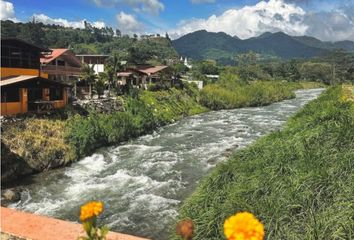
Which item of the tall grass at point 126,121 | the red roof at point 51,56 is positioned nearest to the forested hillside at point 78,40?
the red roof at point 51,56

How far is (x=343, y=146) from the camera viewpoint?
14.1 metres

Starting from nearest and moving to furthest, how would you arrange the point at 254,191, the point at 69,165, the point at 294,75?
the point at 254,191 < the point at 69,165 < the point at 294,75

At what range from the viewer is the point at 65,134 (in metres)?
26.4

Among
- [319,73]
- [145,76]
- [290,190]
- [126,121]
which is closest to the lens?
[290,190]

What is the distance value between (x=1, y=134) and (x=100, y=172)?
258 inches

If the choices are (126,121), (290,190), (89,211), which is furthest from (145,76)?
(89,211)

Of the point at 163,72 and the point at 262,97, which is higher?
the point at 163,72

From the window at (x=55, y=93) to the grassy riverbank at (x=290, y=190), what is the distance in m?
20.8

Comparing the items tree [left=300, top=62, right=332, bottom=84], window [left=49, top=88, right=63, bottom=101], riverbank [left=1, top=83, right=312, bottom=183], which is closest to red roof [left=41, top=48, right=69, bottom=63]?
riverbank [left=1, top=83, right=312, bottom=183]

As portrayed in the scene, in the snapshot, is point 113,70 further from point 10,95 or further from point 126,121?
point 10,95

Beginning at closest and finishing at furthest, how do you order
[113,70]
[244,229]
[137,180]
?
[244,229]
[137,180]
[113,70]

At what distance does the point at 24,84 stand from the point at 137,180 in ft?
42.3

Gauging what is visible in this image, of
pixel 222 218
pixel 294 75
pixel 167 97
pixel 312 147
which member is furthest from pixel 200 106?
pixel 294 75

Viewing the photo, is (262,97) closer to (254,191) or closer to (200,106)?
(200,106)
